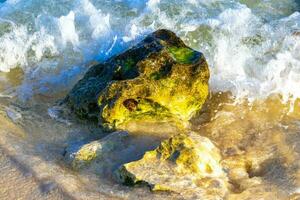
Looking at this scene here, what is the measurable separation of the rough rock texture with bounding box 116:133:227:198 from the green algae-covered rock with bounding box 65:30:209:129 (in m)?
0.68

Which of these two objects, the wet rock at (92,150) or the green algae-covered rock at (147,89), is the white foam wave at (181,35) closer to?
the green algae-covered rock at (147,89)

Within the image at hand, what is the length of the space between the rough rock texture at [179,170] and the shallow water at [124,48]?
0.34ft

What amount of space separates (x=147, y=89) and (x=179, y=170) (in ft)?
3.28

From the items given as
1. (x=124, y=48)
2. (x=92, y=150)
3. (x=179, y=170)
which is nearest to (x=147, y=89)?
(x=92, y=150)

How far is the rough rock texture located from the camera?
394cm

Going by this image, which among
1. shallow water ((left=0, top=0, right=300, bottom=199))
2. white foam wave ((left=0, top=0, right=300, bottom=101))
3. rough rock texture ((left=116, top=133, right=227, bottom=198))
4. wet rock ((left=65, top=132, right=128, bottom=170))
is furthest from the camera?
white foam wave ((left=0, top=0, right=300, bottom=101))

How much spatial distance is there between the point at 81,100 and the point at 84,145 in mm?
714

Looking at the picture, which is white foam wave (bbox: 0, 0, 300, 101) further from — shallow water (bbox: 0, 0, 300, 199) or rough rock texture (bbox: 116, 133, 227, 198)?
rough rock texture (bbox: 116, 133, 227, 198)

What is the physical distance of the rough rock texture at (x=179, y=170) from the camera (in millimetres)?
3938

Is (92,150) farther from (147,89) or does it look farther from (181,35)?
(181,35)

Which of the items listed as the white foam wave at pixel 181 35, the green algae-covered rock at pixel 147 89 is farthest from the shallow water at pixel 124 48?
the green algae-covered rock at pixel 147 89

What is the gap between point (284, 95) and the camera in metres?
5.46

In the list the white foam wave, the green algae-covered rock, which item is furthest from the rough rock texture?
the white foam wave

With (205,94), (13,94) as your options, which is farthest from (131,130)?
(13,94)
